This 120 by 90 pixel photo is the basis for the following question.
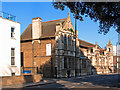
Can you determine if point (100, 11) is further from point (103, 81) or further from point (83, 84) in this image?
point (103, 81)

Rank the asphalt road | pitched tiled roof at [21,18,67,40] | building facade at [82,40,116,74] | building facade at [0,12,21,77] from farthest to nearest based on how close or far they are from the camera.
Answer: building facade at [82,40,116,74] → pitched tiled roof at [21,18,67,40] → building facade at [0,12,21,77] → the asphalt road

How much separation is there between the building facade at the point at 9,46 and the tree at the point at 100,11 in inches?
610

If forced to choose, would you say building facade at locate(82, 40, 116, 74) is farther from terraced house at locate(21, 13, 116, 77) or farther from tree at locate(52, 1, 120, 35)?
tree at locate(52, 1, 120, 35)

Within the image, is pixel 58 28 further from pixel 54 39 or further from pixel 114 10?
pixel 114 10

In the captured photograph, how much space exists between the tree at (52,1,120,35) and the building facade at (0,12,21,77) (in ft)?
50.8

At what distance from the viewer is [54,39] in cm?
3734

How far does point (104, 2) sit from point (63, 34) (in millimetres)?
25371

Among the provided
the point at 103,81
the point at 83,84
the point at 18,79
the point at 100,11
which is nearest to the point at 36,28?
the point at 18,79

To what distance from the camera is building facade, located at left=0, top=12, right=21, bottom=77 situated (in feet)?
87.3

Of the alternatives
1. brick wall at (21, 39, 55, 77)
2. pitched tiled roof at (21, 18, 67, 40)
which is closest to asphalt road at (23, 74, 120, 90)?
brick wall at (21, 39, 55, 77)

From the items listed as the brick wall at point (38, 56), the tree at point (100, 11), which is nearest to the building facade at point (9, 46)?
the brick wall at point (38, 56)

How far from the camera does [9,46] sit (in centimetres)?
2783

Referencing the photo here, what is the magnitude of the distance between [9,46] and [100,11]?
692 inches

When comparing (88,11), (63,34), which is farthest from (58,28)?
(88,11)
